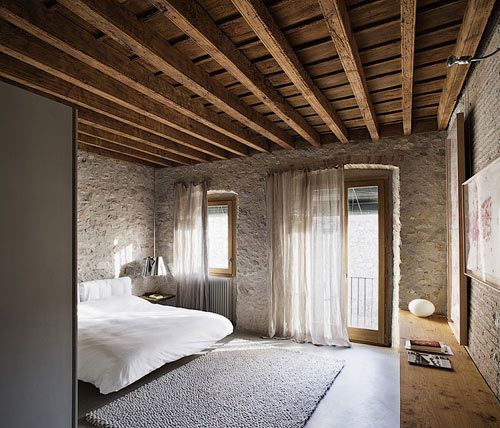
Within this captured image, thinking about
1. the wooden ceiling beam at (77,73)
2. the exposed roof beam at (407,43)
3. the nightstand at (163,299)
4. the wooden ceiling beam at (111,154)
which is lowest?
the nightstand at (163,299)

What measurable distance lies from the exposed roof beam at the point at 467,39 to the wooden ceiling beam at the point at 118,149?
3535 mm

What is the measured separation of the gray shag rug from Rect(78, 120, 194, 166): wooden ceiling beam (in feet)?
8.62

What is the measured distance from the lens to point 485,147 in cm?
189

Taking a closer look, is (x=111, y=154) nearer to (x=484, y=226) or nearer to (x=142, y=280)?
(x=142, y=280)

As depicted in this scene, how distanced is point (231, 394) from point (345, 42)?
9.28 feet

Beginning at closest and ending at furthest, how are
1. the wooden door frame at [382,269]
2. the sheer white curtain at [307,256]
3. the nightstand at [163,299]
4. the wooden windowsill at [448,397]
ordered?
the wooden windowsill at [448,397]
the sheer white curtain at [307,256]
the wooden door frame at [382,269]
the nightstand at [163,299]

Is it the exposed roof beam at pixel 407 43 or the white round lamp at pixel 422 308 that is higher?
the exposed roof beam at pixel 407 43

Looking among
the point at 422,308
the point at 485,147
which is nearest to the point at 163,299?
the point at 422,308

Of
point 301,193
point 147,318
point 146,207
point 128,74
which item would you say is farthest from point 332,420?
point 146,207

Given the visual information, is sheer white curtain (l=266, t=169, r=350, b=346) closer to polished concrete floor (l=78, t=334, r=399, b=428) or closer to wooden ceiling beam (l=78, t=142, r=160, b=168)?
polished concrete floor (l=78, t=334, r=399, b=428)

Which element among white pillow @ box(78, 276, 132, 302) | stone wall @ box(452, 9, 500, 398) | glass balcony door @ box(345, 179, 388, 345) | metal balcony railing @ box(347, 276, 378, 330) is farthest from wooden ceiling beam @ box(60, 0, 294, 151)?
white pillow @ box(78, 276, 132, 302)

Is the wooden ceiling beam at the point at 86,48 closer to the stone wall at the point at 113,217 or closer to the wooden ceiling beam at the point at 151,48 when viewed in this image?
the wooden ceiling beam at the point at 151,48

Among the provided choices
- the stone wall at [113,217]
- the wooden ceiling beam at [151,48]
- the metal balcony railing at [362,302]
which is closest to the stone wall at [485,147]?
the wooden ceiling beam at [151,48]

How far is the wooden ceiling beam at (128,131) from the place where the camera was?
3.20 m
